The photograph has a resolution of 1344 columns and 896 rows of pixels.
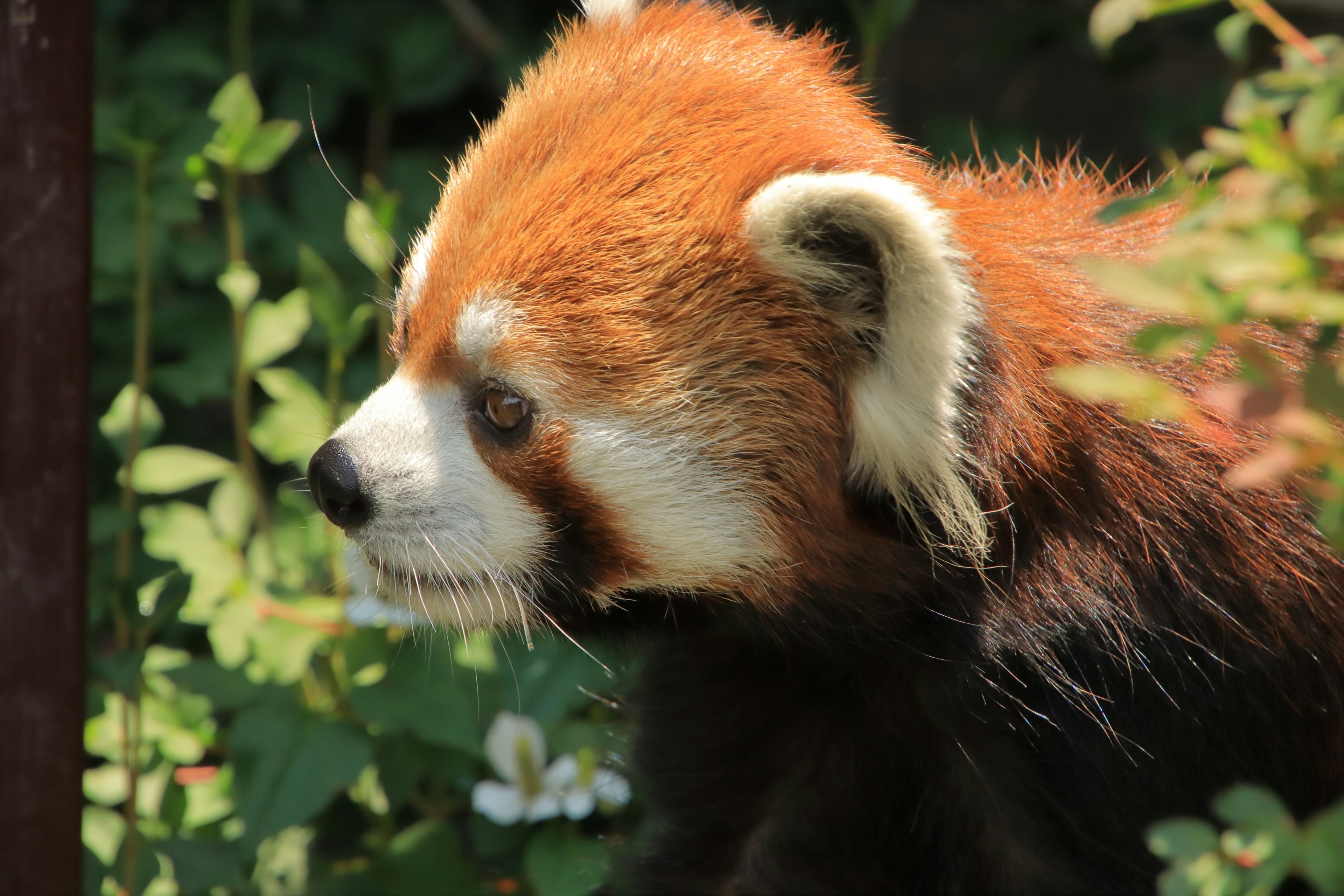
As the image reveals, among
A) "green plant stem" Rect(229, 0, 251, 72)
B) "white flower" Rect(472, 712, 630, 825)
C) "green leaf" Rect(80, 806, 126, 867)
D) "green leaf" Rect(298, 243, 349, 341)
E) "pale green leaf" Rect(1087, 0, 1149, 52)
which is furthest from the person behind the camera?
"green plant stem" Rect(229, 0, 251, 72)

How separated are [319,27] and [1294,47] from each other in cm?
285

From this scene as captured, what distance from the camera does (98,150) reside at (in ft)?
9.21

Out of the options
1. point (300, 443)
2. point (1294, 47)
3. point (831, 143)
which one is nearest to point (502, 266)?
point (831, 143)

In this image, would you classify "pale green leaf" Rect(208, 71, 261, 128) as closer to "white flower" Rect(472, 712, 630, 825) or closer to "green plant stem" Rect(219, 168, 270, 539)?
"green plant stem" Rect(219, 168, 270, 539)

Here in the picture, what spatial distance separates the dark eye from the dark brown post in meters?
0.58

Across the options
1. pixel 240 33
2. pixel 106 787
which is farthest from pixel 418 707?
pixel 240 33

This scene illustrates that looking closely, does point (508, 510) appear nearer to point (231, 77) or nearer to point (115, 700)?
point (115, 700)

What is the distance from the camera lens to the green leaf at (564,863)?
2428 millimetres

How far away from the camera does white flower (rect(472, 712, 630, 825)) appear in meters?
2.51

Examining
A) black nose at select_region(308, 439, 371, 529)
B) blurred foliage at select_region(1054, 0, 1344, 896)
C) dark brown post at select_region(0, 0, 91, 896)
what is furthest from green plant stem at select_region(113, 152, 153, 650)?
blurred foliage at select_region(1054, 0, 1344, 896)

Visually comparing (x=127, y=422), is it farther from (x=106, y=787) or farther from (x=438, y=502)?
(x=438, y=502)

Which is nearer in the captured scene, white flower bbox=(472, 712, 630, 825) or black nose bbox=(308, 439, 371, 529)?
black nose bbox=(308, 439, 371, 529)

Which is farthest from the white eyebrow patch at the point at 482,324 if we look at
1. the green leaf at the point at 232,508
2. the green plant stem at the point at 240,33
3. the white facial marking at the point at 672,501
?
the green plant stem at the point at 240,33

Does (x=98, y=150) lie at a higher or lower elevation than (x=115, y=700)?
higher
